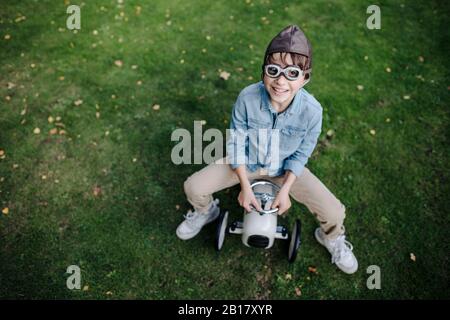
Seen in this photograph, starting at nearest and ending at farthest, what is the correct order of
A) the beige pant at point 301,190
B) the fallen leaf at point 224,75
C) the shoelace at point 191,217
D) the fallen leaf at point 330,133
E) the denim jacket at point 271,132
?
the denim jacket at point 271,132
the beige pant at point 301,190
the shoelace at point 191,217
the fallen leaf at point 330,133
the fallen leaf at point 224,75

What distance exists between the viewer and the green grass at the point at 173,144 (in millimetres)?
3123

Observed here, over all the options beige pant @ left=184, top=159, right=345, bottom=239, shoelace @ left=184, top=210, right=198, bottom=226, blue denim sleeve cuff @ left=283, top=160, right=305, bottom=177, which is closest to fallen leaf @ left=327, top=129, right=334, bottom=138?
beige pant @ left=184, top=159, right=345, bottom=239

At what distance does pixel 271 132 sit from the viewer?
104 inches

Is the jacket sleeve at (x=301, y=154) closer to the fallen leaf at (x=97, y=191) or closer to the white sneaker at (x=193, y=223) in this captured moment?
the white sneaker at (x=193, y=223)

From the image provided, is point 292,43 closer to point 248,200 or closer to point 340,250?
point 248,200

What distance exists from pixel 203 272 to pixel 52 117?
2538mm

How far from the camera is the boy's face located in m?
2.18

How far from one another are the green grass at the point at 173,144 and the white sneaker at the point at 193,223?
4.5 inches

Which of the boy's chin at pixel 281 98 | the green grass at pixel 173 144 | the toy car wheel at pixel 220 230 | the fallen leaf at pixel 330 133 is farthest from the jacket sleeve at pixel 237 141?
the fallen leaf at pixel 330 133

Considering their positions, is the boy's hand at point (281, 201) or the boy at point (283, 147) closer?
the boy at point (283, 147)

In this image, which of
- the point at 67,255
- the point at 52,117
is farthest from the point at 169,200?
the point at 52,117

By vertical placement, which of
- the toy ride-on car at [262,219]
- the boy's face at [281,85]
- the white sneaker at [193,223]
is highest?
the boy's face at [281,85]

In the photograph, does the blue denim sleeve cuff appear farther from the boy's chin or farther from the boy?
→ the boy's chin
